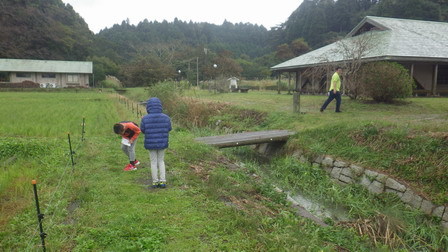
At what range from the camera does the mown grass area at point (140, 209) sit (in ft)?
10.8

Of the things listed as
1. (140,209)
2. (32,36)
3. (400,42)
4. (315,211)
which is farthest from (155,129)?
(32,36)

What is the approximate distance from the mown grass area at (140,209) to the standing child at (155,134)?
285mm

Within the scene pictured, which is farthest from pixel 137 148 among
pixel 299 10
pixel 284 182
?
pixel 299 10

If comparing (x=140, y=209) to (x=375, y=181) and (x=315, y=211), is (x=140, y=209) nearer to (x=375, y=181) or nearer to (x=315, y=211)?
(x=315, y=211)

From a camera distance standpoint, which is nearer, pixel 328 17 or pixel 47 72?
pixel 47 72

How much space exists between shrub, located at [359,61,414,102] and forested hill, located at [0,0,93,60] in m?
52.3

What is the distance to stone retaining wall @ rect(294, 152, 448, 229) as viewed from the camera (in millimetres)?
5117

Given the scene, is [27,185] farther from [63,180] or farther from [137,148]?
[137,148]

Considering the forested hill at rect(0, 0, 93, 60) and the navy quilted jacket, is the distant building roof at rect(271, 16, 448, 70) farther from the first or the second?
the forested hill at rect(0, 0, 93, 60)

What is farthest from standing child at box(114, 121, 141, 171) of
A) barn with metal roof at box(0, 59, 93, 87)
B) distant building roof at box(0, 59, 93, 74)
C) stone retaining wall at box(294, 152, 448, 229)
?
distant building roof at box(0, 59, 93, 74)

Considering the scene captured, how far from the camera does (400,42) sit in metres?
16.0

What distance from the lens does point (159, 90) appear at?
16906mm

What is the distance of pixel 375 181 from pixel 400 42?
12.9 metres

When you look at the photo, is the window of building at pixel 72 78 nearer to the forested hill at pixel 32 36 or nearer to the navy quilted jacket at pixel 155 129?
the forested hill at pixel 32 36
